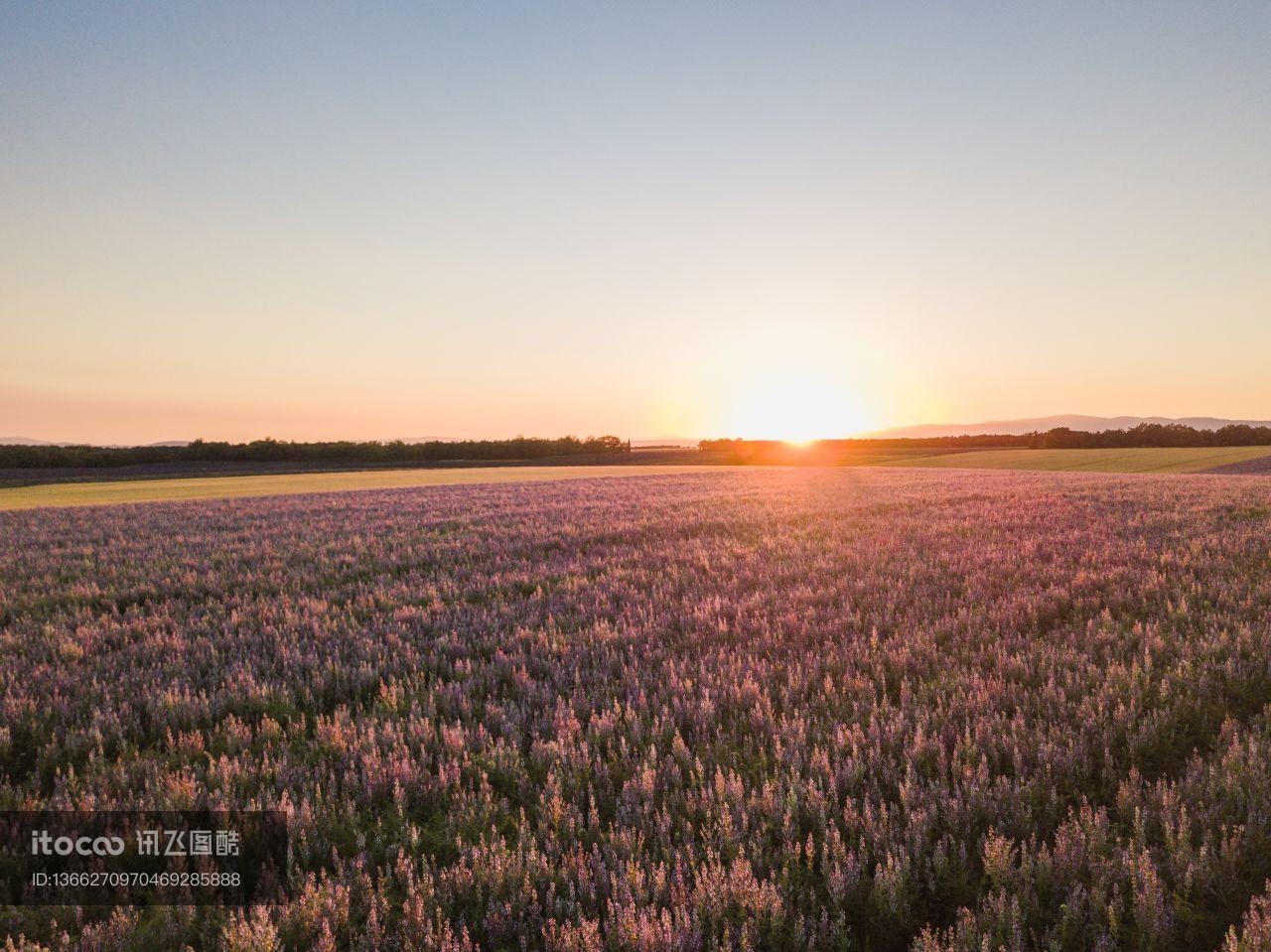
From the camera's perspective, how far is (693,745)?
Result: 378 centimetres

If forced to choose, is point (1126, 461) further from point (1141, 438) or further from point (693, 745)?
point (693, 745)

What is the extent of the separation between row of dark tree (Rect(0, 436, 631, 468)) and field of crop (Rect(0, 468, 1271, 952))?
77669mm

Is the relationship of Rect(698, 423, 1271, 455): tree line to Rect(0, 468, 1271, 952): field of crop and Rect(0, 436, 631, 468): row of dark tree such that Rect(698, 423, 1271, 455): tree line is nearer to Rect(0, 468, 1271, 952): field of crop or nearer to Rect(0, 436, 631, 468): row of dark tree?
Rect(0, 436, 631, 468): row of dark tree

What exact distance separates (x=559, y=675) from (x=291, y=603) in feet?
14.2

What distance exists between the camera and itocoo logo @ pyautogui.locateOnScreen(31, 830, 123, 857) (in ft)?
9.81

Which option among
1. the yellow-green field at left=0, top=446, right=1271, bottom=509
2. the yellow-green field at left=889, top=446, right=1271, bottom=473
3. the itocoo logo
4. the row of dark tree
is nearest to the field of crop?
the itocoo logo

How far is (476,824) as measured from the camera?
10.3 feet

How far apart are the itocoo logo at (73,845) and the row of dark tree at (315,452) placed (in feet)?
269

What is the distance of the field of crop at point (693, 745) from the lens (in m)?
2.48

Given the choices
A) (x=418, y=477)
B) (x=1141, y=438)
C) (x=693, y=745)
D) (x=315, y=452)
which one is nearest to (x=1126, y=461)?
(x=1141, y=438)

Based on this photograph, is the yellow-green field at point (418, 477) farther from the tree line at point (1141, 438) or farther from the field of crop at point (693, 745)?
the field of crop at point (693, 745)

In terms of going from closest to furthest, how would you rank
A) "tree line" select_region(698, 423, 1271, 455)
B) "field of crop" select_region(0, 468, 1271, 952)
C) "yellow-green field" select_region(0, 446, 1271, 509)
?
"field of crop" select_region(0, 468, 1271, 952)
"yellow-green field" select_region(0, 446, 1271, 509)
"tree line" select_region(698, 423, 1271, 455)

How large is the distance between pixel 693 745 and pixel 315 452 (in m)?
87.6

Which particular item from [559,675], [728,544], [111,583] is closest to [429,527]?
[111,583]
